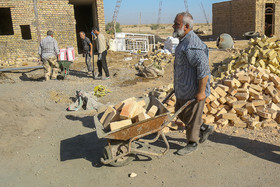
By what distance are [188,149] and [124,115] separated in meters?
1.17

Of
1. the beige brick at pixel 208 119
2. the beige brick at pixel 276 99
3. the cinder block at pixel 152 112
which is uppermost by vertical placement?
the cinder block at pixel 152 112

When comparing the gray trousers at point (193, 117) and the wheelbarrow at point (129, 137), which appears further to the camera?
the gray trousers at point (193, 117)

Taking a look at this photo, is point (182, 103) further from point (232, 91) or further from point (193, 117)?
point (232, 91)

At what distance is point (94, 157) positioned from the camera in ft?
13.4

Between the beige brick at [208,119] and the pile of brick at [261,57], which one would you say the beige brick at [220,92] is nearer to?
the beige brick at [208,119]

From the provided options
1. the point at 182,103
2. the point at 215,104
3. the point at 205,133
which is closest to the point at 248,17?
the point at 215,104

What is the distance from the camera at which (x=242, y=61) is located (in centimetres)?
826

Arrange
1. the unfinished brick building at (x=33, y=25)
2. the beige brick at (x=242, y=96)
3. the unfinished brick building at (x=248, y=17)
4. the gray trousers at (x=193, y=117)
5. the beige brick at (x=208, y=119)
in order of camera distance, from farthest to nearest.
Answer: the unfinished brick building at (x=248, y=17)
the unfinished brick building at (x=33, y=25)
the beige brick at (x=242, y=96)
the beige brick at (x=208, y=119)
the gray trousers at (x=193, y=117)

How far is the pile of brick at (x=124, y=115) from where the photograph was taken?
11.8 ft

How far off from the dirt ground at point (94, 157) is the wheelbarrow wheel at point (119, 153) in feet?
0.26

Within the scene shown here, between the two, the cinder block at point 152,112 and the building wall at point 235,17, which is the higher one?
the building wall at point 235,17

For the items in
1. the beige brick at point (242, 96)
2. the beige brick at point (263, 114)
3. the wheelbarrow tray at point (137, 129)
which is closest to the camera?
the wheelbarrow tray at point (137, 129)

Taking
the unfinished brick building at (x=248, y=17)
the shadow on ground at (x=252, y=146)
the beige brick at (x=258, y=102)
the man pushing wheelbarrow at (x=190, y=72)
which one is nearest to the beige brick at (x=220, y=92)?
the beige brick at (x=258, y=102)

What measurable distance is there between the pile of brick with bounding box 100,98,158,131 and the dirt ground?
65cm
